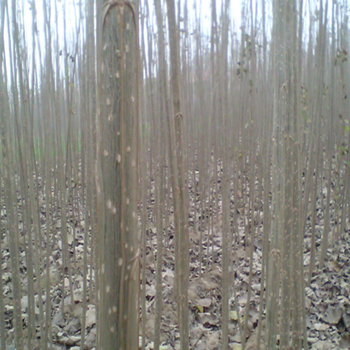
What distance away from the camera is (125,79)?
0.54m

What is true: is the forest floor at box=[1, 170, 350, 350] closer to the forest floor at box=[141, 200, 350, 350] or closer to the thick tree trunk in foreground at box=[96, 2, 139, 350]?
the forest floor at box=[141, 200, 350, 350]

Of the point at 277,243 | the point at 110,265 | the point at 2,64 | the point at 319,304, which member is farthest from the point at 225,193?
the point at 319,304

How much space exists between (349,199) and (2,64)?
109 inches

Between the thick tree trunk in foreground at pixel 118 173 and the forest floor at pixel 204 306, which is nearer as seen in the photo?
the thick tree trunk in foreground at pixel 118 173

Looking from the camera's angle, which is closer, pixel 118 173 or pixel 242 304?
pixel 118 173

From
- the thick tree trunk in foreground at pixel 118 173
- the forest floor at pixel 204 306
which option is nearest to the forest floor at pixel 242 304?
the forest floor at pixel 204 306

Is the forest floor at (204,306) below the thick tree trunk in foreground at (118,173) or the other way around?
below

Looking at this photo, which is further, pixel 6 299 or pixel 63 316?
pixel 6 299

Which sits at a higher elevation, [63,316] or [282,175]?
[282,175]

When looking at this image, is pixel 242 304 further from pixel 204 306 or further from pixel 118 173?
pixel 118 173

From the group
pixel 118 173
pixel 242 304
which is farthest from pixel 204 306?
pixel 118 173

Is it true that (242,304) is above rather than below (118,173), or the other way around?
below

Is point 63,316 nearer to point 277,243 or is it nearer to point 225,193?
point 225,193

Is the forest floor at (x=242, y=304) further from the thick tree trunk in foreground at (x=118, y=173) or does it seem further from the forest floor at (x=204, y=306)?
the thick tree trunk in foreground at (x=118, y=173)
